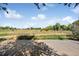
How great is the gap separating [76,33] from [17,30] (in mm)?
583

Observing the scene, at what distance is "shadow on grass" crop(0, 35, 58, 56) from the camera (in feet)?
6.73

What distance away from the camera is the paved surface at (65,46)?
203cm

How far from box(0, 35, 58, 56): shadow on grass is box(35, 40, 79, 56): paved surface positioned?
0.16ft

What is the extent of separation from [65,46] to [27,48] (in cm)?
38

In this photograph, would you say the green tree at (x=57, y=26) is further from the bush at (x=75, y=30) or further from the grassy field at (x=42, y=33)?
the bush at (x=75, y=30)

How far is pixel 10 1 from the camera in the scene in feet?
6.27

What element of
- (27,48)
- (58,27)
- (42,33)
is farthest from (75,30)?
(27,48)

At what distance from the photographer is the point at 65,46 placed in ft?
6.72

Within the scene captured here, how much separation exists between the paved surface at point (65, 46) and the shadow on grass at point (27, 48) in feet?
0.16

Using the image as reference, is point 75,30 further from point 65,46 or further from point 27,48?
point 27,48

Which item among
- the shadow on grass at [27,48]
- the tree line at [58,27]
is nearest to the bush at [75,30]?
the tree line at [58,27]

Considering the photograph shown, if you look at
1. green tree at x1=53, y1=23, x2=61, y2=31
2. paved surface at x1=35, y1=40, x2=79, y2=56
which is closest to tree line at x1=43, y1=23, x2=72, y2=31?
green tree at x1=53, y1=23, x2=61, y2=31

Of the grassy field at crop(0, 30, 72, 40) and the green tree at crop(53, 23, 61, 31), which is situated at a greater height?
the green tree at crop(53, 23, 61, 31)

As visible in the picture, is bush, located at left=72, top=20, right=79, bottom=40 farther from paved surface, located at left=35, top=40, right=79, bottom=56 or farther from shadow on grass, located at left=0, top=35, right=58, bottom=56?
shadow on grass, located at left=0, top=35, right=58, bottom=56
